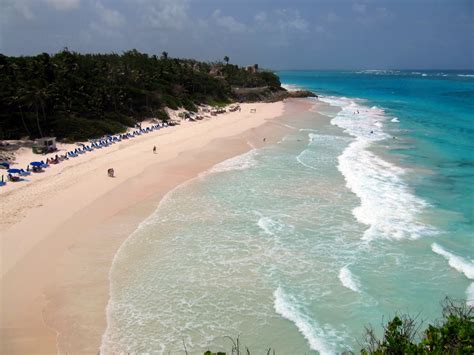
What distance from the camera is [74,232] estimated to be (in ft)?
62.5

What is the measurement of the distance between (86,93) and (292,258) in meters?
36.8

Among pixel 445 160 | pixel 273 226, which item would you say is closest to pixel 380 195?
pixel 273 226

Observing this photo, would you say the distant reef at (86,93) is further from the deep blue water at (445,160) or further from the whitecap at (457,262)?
the whitecap at (457,262)

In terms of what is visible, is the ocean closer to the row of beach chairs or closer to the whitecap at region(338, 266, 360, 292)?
the whitecap at region(338, 266, 360, 292)

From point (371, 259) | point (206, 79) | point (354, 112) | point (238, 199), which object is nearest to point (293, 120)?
point (354, 112)

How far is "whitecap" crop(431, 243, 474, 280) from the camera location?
632 inches

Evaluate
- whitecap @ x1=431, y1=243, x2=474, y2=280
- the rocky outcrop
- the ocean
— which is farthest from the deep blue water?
the rocky outcrop

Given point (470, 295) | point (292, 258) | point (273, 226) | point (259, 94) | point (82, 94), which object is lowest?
point (470, 295)

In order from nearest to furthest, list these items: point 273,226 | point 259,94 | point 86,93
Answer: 1. point 273,226
2. point 86,93
3. point 259,94

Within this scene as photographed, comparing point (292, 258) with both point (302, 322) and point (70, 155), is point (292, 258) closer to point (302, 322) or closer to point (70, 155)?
point (302, 322)

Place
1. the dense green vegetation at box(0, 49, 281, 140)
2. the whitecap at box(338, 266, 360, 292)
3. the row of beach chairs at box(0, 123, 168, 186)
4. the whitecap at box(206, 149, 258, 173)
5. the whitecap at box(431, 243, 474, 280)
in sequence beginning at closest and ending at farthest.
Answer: the whitecap at box(338, 266, 360, 292) < the whitecap at box(431, 243, 474, 280) < the row of beach chairs at box(0, 123, 168, 186) < the whitecap at box(206, 149, 258, 173) < the dense green vegetation at box(0, 49, 281, 140)

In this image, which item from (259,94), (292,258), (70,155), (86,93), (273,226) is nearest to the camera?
(292,258)

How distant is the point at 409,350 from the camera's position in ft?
21.9

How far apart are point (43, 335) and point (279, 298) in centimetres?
732
